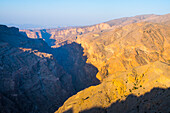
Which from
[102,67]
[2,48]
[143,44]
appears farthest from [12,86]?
[143,44]

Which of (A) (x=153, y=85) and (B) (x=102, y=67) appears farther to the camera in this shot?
(B) (x=102, y=67)

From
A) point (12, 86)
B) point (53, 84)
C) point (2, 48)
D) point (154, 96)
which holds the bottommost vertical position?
point (53, 84)

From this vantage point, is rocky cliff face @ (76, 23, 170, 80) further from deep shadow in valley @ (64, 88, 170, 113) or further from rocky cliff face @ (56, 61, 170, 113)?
deep shadow in valley @ (64, 88, 170, 113)

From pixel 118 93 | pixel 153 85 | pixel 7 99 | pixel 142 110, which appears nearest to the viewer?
pixel 142 110

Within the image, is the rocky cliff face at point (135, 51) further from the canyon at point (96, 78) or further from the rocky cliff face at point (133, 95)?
the rocky cliff face at point (133, 95)

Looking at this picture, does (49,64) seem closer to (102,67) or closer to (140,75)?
(102,67)

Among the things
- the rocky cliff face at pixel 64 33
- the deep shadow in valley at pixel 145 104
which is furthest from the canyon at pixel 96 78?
the rocky cliff face at pixel 64 33

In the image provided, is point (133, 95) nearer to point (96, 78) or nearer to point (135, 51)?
point (96, 78)

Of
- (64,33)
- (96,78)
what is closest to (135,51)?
(96,78)
